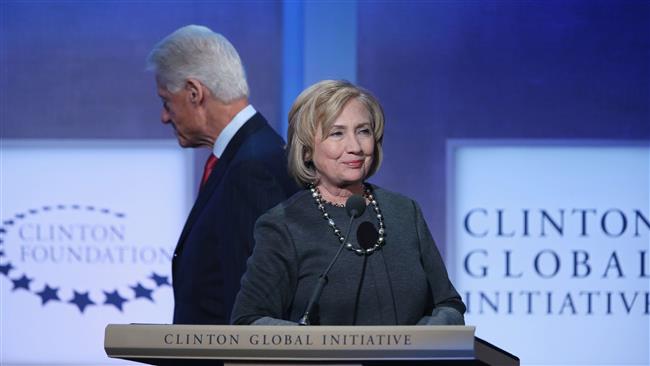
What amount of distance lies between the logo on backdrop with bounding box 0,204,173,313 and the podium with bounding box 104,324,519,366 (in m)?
2.45

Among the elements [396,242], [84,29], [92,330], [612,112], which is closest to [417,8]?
[612,112]

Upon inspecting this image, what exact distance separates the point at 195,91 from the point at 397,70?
49.3 inches

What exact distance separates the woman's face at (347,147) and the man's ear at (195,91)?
1161mm

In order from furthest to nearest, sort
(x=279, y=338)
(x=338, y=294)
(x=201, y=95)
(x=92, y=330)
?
1. (x=92, y=330)
2. (x=201, y=95)
3. (x=338, y=294)
4. (x=279, y=338)

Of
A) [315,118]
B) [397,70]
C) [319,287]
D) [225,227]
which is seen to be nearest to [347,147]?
[315,118]

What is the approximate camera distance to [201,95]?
3.48 meters

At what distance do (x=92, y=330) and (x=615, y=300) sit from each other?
2.05 meters

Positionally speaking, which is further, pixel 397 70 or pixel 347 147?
pixel 397 70

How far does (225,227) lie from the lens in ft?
10.5

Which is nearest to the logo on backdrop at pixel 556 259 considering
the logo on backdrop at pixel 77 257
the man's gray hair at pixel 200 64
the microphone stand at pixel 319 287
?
the logo on backdrop at pixel 77 257

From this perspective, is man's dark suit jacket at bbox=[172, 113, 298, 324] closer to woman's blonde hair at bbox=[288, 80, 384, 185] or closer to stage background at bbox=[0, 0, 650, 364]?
woman's blonde hair at bbox=[288, 80, 384, 185]

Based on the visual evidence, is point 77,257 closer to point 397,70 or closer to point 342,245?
point 397,70

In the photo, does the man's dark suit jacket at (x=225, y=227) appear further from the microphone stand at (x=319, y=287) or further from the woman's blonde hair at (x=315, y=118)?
the microphone stand at (x=319, y=287)

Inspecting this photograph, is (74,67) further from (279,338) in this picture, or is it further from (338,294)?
(279,338)
